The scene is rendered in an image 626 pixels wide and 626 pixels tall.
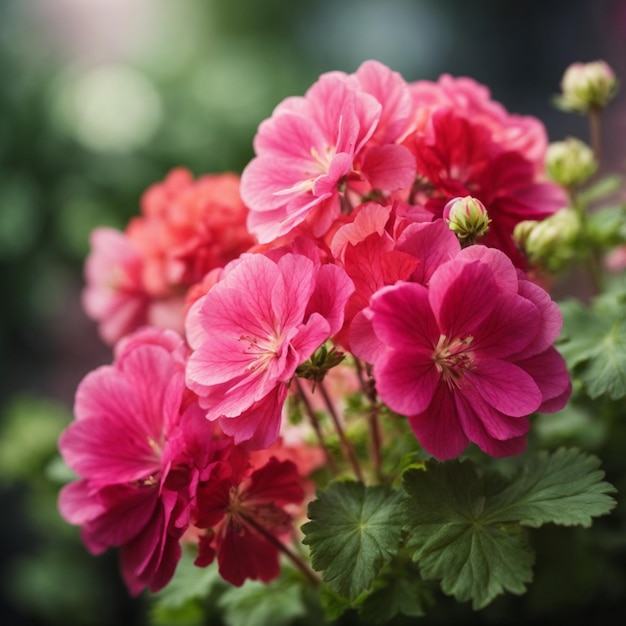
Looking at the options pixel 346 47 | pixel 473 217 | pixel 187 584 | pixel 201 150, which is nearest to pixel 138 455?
pixel 187 584

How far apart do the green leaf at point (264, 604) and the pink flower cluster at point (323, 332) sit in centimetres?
8

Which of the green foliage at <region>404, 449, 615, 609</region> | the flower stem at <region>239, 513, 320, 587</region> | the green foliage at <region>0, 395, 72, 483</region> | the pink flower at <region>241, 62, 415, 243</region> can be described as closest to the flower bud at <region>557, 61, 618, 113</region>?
the pink flower at <region>241, 62, 415, 243</region>

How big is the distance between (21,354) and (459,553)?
63.2 inches

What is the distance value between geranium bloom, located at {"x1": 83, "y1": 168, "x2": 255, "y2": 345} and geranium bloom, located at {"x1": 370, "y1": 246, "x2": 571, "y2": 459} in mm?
241

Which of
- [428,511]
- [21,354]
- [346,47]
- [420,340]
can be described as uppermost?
[420,340]

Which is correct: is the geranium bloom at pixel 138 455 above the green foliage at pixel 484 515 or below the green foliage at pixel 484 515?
above

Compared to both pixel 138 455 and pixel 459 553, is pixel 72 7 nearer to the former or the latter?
pixel 138 455

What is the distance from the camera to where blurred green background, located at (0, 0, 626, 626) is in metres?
1.44

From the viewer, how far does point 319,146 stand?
598mm

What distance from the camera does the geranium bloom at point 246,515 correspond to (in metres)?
0.53

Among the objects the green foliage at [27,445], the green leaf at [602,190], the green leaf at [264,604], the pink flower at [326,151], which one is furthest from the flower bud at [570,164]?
the green foliage at [27,445]

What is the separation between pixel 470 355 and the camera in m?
0.51

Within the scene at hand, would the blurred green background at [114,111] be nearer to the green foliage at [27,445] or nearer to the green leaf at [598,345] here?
the green foliage at [27,445]

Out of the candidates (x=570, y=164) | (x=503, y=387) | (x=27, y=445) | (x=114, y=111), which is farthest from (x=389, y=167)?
(x=114, y=111)
